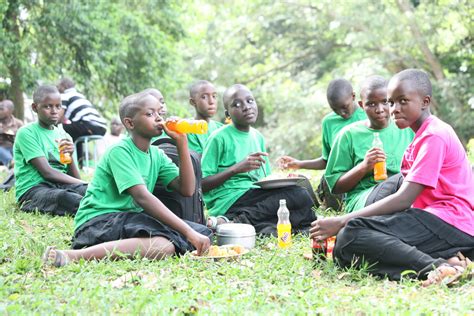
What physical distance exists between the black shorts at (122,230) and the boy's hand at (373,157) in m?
1.55

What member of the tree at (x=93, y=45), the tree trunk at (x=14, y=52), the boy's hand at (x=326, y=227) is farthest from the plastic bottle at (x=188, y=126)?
the tree trunk at (x=14, y=52)

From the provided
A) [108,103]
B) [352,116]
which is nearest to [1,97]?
[108,103]

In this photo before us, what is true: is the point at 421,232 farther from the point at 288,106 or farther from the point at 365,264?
the point at 288,106

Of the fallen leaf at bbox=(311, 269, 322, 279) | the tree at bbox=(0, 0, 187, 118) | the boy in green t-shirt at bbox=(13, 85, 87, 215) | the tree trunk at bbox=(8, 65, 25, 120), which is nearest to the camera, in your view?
the fallen leaf at bbox=(311, 269, 322, 279)

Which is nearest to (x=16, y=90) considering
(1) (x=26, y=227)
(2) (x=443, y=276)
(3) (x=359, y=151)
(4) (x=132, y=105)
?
(1) (x=26, y=227)

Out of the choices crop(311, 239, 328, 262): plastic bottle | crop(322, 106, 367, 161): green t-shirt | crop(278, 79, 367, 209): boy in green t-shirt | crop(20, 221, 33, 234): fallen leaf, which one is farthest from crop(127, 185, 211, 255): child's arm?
crop(322, 106, 367, 161): green t-shirt

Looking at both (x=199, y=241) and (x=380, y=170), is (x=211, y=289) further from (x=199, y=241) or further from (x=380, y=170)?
(x=380, y=170)

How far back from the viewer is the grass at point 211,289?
3.60 metres

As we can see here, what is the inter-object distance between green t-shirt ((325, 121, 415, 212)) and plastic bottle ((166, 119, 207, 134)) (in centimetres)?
142

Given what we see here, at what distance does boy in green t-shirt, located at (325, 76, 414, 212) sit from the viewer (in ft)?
19.2

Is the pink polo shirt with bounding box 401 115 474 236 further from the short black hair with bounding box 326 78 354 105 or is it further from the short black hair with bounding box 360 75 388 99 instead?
the short black hair with bounding box 326 78 354 105

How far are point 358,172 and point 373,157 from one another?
0.65 ft

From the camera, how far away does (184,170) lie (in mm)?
5234

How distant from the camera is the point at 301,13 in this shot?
21.7 m
